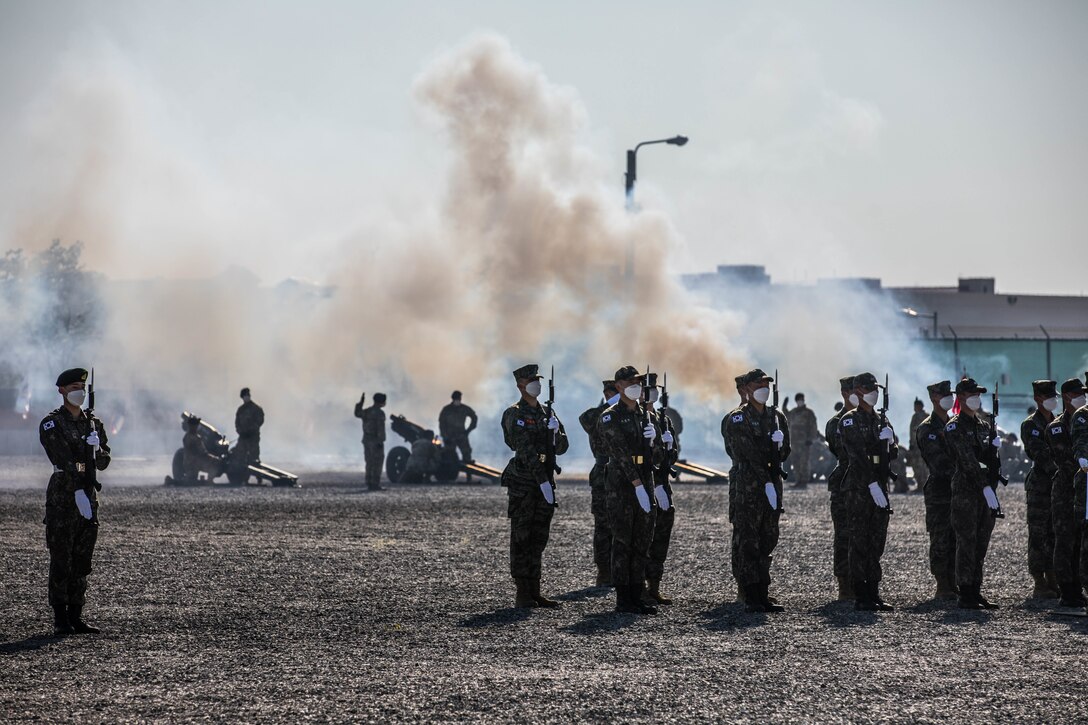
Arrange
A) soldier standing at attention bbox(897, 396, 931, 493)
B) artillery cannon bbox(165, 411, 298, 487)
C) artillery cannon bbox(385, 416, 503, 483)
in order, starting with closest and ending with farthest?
1. soldier standing at attention bbox(897, 396, 931, 493)
2. artillery cannon bbox(165, 411, 298, 487)
3. artillery cannon bbox(385, 416, 503, 483)

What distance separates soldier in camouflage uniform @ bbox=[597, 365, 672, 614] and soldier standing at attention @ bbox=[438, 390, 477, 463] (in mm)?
17707

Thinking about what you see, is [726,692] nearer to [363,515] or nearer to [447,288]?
[363,515]

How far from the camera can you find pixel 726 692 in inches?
335

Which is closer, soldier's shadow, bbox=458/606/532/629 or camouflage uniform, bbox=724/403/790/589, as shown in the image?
soldier's shadow, bbox=458/606/532/629

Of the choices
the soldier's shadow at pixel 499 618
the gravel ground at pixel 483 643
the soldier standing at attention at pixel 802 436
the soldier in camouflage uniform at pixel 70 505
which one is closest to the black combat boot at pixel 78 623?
the soldier in camouflage uniform at pixel 70 505

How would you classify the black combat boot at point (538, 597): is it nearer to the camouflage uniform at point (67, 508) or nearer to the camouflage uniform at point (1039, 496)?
the camouflage uniform at point (67, 508)

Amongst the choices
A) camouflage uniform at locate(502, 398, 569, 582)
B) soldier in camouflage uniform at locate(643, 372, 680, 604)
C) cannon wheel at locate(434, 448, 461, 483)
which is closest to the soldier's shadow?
camouflage uniform at locate(502, 398, 569, 582)

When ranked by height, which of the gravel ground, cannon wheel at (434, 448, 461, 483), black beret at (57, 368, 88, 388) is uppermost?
black beret at (57, 368, 88, 388)

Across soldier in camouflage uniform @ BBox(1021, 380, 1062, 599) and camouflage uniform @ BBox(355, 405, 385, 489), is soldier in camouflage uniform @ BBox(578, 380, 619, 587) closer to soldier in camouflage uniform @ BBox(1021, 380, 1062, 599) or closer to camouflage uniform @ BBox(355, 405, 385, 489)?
soldier in camouflage uniform @ BBox(1021, 380, 1062, 599)

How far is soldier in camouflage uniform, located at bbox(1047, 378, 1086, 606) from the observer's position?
12.5 m

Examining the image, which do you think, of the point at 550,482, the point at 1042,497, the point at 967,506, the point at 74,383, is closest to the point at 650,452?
the point at 550,482

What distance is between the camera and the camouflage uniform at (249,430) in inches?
1183

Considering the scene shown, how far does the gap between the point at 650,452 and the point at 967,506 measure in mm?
2931

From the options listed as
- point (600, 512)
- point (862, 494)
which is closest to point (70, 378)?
point (600, 512)
